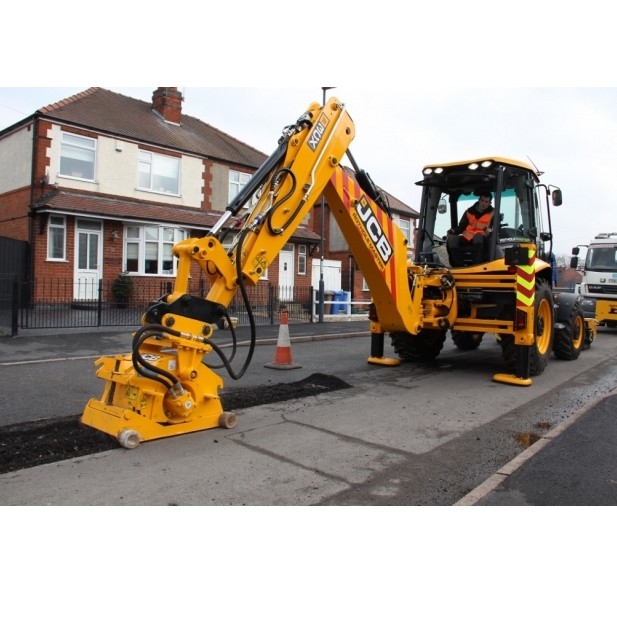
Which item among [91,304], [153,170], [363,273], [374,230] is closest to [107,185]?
[153,170]

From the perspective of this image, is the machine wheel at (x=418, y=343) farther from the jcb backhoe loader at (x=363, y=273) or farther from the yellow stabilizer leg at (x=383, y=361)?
the yellow stabilizer leg at (x=383, y=361)

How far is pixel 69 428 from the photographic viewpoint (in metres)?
5.22

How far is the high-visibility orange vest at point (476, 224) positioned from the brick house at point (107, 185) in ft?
41.4

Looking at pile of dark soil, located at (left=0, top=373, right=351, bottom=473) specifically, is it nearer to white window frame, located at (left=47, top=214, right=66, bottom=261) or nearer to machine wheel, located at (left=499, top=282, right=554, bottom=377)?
machine wheel, located at (left=499, top=282, right=554, bottom=377)

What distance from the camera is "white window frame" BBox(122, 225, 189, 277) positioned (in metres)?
19.2

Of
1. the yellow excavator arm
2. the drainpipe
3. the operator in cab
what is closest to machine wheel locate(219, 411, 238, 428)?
the yellow excavator arm

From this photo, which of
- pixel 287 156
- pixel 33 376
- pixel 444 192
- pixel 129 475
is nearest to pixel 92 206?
pixel 33 376

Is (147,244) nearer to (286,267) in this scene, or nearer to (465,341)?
(286,267)

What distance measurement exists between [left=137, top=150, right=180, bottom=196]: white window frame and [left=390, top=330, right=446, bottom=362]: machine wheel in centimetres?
1347

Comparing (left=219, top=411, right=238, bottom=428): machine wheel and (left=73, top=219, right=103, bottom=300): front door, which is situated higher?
(left=73, top=219, right=103, bottom=300): front door

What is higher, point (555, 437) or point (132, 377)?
point (132, 377)

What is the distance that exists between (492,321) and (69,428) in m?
5.83

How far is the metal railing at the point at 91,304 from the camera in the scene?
42.0 ft
